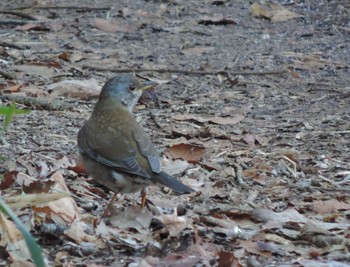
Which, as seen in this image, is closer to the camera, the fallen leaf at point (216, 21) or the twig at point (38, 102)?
the twig at point (38, 102)

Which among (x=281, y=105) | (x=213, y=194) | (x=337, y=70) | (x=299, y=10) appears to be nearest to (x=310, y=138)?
(x=281, y=105)

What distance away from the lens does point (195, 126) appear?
830 cm

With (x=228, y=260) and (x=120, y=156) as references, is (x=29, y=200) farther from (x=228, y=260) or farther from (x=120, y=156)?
(x=120, y=156)

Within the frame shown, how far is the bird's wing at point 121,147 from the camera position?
5.88 meters

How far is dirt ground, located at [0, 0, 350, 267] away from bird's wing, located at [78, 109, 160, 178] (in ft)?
0.89


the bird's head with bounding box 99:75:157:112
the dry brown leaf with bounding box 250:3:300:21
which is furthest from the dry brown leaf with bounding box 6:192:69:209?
the dry brown leaf with bounding box 250:3:300:21

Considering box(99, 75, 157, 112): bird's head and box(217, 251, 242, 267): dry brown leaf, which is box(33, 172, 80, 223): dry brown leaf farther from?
box(99, 75, 157, 112): bird's head

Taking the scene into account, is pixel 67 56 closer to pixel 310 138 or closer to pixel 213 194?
pixel 310 138

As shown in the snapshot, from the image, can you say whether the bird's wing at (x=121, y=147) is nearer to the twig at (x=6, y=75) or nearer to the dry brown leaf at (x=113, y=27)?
the twig at (x=6, y=75)

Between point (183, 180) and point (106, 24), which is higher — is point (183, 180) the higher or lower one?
the higher one

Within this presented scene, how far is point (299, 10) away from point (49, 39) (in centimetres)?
360

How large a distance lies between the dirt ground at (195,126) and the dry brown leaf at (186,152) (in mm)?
11

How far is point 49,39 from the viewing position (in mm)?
11211

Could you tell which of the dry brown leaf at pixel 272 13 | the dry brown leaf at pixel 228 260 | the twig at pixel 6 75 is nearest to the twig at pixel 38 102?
the twig at pixel 6 75
